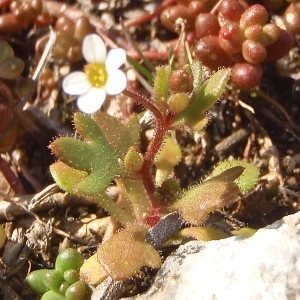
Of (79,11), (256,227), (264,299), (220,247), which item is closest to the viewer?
(264,299)

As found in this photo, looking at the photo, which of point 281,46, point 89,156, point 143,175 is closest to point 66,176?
point 89,156

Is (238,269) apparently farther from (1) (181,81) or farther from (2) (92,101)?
(2) (92,101)

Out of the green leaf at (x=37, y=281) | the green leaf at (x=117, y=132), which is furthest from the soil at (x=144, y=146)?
the green leaf at (x=117, y=132)

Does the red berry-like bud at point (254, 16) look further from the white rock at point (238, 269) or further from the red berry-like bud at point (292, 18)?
the white rock at point (238, 269)

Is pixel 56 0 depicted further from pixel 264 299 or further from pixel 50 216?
pixel 264 299

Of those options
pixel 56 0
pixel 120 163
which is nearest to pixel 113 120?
pixel 120 163

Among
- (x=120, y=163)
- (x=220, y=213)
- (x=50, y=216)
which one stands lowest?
(x=220, y=213)
